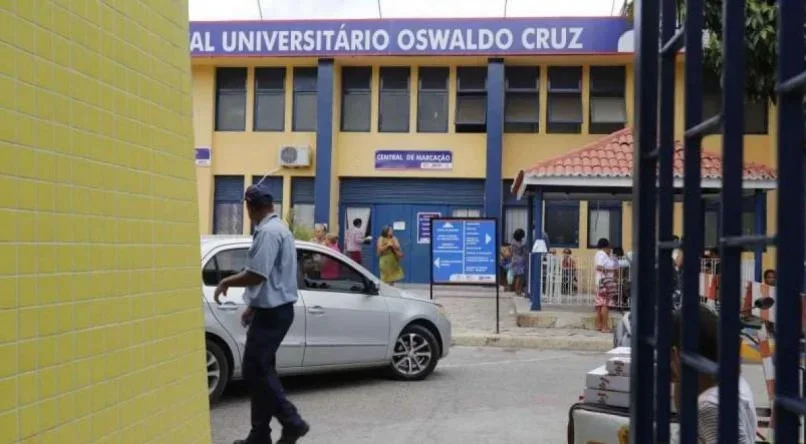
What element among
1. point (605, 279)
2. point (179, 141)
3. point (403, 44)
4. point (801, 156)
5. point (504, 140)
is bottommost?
point (605, 279)

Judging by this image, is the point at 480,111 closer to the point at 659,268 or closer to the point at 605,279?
the point at 605,279

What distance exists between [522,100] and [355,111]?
4.64 meters

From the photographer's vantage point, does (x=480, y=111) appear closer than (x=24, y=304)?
No

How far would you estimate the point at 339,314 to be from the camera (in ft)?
29.1

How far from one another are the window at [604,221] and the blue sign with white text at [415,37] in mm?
4071

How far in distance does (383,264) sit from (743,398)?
13.8m

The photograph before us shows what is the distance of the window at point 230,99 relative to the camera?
2397 centimetres

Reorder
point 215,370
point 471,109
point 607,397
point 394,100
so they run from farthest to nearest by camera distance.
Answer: point 394,100 → point 471,109 → point 215,370 → point 607,397

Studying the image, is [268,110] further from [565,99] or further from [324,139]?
[565,99]

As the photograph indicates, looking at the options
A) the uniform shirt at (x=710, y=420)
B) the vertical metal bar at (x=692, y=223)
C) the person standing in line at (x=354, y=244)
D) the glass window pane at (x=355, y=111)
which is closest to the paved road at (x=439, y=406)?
the uniform shirt at (x=710, y=420)

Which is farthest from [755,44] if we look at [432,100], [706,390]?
[432,100]

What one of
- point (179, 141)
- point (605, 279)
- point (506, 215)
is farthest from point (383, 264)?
point (179, 141)

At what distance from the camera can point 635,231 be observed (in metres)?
2.77

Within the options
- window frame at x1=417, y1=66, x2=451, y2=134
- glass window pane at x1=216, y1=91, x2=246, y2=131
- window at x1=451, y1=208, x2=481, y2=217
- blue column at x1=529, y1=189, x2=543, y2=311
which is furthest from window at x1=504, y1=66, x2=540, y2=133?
blue column at x1=529, y1=189, x2=543, y2=311
